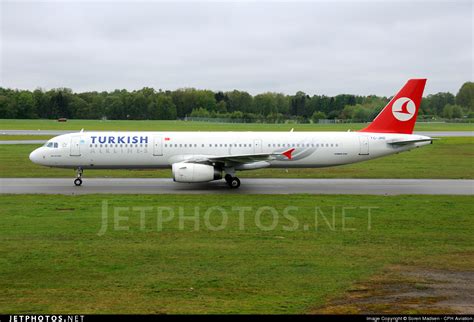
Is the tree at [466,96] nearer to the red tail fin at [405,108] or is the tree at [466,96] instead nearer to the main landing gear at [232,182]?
the red tail fin at [405,108]

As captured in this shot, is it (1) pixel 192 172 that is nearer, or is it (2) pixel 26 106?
(1) pixel 192 172

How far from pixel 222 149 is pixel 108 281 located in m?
19.1

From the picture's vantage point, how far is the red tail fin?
3275 centimetres

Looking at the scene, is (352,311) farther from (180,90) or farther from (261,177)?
(180,90)

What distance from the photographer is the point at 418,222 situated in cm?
2095

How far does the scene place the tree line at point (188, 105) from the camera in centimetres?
14388

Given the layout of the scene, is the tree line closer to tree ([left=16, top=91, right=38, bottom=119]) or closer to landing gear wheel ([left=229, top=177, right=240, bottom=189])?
tree ([left=16, top=91, right=38, bottom=119])

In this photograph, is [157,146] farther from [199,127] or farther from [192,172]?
[199,127]

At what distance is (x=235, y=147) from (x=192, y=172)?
4103 millimetres

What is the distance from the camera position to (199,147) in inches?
1253

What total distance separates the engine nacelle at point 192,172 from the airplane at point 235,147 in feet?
1.51

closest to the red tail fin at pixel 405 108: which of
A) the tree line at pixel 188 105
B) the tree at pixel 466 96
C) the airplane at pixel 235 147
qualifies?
the airplane at pixel 235 147

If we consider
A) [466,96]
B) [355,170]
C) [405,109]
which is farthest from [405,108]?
[466,96]

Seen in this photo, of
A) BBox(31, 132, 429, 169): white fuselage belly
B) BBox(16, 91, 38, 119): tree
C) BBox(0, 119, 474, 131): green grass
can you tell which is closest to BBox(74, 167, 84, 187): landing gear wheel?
BBox(31, 132, 429, 169): white fuselage belly
